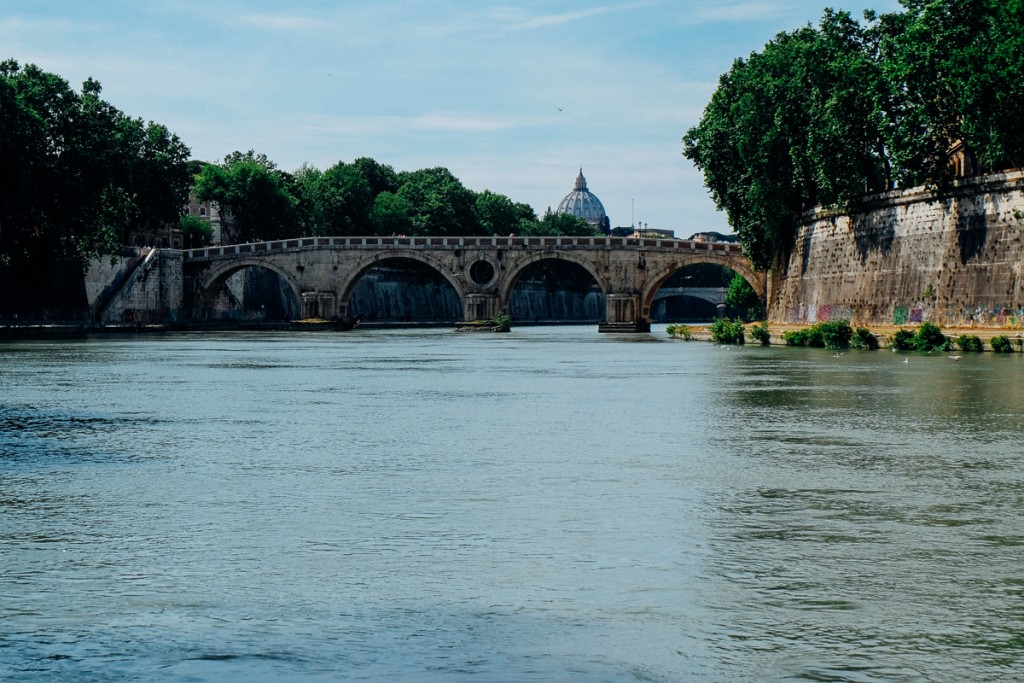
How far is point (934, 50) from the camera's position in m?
40.0

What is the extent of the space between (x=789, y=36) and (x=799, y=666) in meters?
53.8

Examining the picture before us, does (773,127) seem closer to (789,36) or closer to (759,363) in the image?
(789,36)

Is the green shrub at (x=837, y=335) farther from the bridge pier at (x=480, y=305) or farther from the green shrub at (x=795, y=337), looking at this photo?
the bridge pier at (x=480, y=305)

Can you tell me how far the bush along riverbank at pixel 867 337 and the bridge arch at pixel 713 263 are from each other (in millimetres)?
17987

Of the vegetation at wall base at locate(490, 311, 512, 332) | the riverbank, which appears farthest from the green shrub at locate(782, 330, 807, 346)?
the vegetation at wall base at locate(490, 311, 512, 332)

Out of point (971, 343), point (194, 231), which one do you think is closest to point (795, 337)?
point (971, 343)

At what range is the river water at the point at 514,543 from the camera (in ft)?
21.7

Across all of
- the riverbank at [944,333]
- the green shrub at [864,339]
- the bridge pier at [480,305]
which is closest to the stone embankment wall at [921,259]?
the riverbank at [944,333]

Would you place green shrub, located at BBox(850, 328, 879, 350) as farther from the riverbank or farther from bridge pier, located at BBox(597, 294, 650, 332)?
bridge pier, located at BBox(597, 294, 650, 332)

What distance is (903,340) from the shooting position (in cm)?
4169

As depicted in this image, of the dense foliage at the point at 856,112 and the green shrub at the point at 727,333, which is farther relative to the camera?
the green shrub at the point at 727,333

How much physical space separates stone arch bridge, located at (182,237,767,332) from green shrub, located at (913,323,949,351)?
38035 mm

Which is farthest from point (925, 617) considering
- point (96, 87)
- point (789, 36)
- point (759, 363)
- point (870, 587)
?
point (96, 87)

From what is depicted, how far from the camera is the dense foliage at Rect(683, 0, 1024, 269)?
38469 mm
